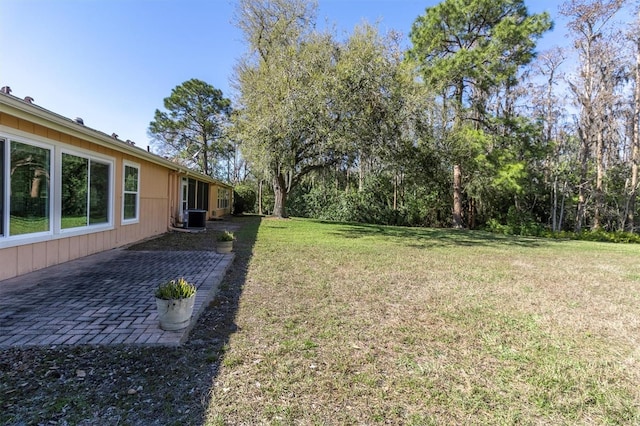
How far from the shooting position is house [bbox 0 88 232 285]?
425cm

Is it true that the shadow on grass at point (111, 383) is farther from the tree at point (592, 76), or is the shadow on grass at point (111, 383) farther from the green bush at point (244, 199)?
the green bush at point (244, 199)

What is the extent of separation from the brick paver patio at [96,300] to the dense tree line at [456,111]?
6.26 metres

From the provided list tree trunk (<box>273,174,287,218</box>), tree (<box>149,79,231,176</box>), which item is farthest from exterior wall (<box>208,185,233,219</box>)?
tree (<box>149,79,231,176</box>)

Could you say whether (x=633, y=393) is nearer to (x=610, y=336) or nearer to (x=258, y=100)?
(x=610, y=336)

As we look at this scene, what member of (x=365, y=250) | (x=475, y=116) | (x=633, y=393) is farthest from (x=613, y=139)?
(x=633, y=393)

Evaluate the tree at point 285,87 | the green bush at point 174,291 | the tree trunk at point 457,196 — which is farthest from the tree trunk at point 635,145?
the green bush at point 174,291

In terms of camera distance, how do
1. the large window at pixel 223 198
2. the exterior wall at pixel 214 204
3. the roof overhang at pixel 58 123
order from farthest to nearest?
the large window at pixel 223 198 → the exterior wall at pixel 214 204 → the roof overhang at pixel 58 123

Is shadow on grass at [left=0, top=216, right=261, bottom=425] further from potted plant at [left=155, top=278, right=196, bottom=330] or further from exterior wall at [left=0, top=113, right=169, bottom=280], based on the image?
exterior wall at [left=0, top=113, right=169, bottom=280]

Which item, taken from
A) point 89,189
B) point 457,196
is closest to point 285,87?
point 89,189

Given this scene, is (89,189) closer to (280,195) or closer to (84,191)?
(84,191)

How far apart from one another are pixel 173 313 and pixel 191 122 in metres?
25.9

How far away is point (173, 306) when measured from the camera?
289 cm

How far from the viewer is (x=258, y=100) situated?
12000 mm

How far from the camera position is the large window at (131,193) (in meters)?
7.50
